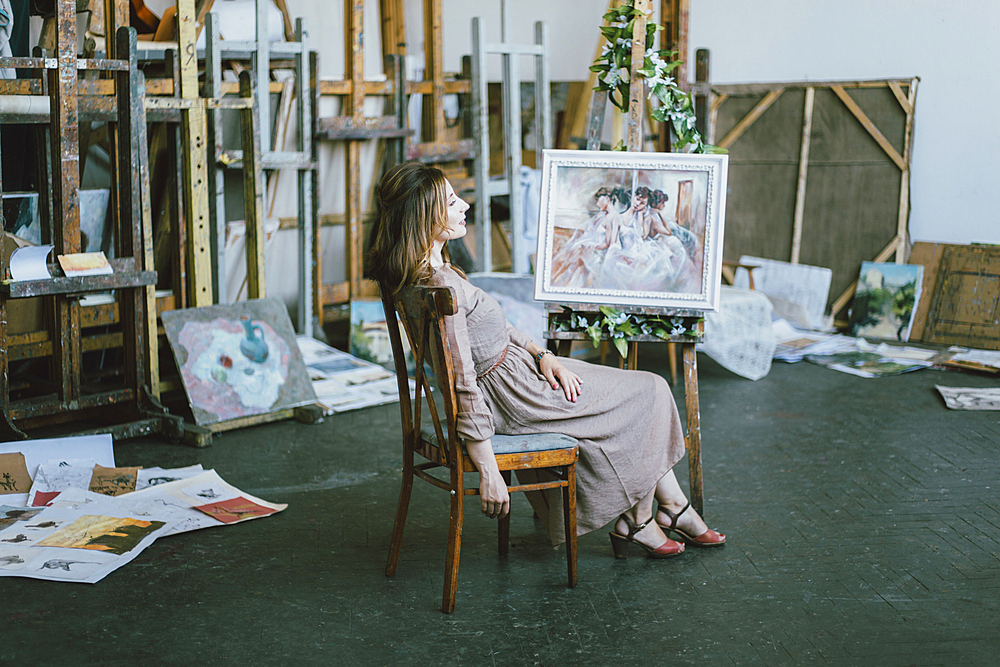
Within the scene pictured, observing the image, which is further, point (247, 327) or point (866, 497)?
point (247, 327)

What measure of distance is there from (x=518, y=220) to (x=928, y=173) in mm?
2853

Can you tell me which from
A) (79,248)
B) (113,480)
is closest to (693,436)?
(113,480)

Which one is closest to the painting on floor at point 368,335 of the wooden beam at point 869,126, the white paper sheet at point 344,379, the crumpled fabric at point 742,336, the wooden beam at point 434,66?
the white paper sheet at point 344,379

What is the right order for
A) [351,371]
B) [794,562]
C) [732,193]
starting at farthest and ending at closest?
[732,193]
[351,371]
[794,562]

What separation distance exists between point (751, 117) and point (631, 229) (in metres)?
4.00

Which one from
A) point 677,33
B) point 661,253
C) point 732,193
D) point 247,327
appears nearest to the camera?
point 661,253

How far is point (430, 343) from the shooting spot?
8.66 ft

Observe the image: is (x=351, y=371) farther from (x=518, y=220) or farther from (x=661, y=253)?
(x=661, y=253)

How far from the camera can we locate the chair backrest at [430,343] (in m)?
2.52

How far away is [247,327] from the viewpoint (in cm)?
481

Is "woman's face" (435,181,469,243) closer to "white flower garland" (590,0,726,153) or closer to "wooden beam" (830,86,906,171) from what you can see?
"white flower garland" (590,0,726,153)

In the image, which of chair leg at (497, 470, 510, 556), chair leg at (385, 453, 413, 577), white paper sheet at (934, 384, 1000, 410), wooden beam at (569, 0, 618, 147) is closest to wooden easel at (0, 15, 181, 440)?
chair leg at (385, 453, 413, 577)

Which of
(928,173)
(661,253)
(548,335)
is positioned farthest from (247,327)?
(928,173)

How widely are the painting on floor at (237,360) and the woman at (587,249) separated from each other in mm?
1872
